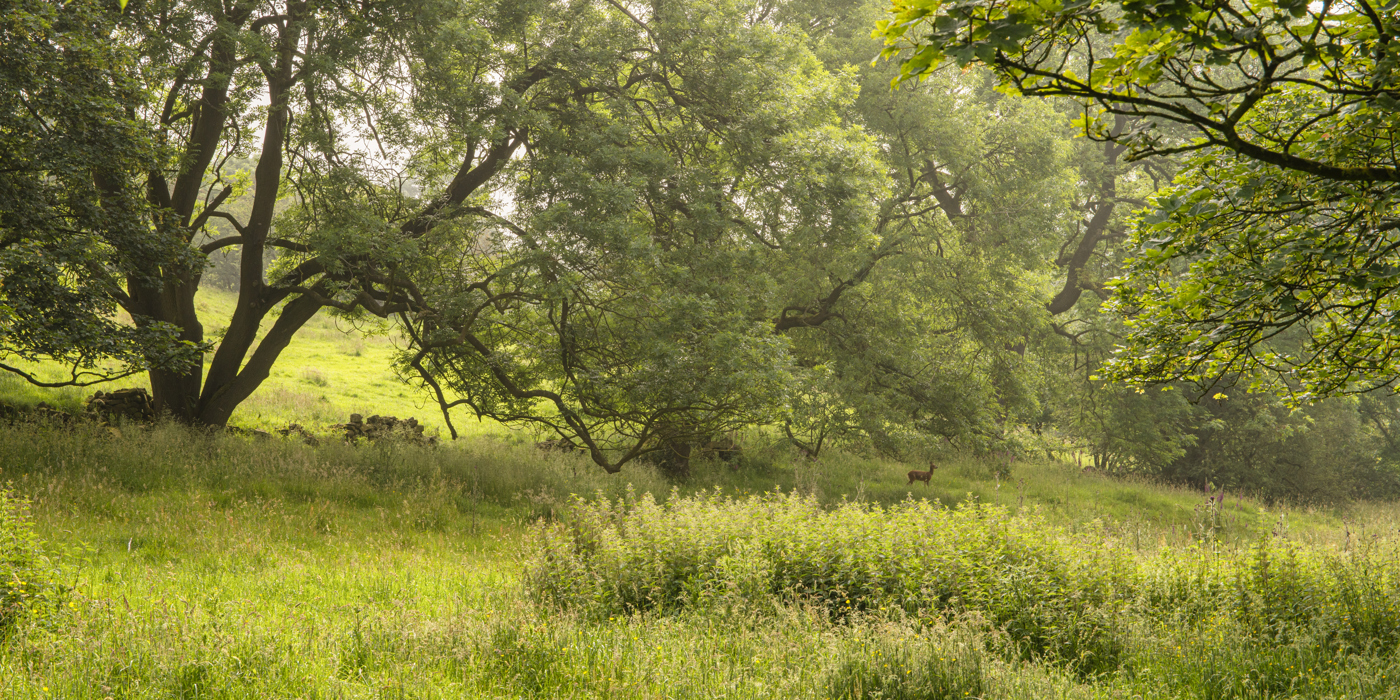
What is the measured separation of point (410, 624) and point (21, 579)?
265 centimetres

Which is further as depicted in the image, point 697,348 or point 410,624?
point 697,348

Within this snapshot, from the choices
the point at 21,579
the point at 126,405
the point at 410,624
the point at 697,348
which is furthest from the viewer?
the point at 126,405

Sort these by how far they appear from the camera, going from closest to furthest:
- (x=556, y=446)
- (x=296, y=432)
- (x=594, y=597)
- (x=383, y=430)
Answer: (x=594, y=597)
(x=296, y=432)
(x=383, y=430)
(x=556, y=446)

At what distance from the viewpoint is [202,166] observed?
13.2 m

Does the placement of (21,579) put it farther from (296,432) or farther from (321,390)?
(321,390)

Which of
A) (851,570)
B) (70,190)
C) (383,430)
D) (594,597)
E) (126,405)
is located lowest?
(383,430)

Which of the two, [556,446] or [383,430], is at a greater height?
[556,446]

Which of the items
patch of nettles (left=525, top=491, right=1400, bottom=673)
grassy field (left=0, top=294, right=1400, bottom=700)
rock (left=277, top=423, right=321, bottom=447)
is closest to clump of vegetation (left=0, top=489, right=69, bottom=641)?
grassy field (left=0, top=294, right=1400, bottom=700)

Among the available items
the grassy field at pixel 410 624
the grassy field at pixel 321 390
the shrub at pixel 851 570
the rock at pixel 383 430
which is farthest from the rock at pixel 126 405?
the shrub at pixel 851 570

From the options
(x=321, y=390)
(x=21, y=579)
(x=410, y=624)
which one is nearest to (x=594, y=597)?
(x=410, y=624)

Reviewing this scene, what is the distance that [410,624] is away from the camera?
18.6 ft

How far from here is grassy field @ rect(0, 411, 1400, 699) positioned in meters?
4.82

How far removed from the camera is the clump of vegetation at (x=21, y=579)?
499 cm

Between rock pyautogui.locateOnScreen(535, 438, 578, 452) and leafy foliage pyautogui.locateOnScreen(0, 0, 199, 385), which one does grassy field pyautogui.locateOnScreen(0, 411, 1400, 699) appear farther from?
rock pyautogui.locateOnScreen(535, 438, 578, 452)
